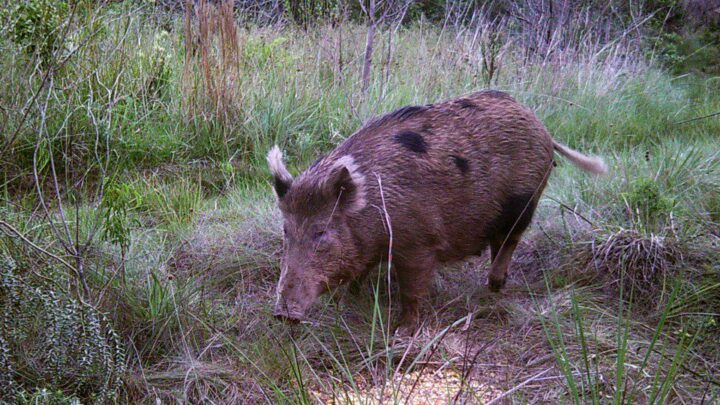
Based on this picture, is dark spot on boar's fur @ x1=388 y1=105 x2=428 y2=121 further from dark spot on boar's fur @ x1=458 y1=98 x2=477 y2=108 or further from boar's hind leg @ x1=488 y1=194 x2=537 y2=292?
boar's hind leg @ x1=488 y1=194 x2=537 y2=292

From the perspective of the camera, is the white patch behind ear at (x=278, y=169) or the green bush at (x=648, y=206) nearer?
the white patch behind ear at (x=278, y=169)

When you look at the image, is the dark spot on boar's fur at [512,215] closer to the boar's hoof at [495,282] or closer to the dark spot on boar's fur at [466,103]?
the boar's hoof at [495,282]

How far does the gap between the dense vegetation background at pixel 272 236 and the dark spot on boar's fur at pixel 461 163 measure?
1.76 ft

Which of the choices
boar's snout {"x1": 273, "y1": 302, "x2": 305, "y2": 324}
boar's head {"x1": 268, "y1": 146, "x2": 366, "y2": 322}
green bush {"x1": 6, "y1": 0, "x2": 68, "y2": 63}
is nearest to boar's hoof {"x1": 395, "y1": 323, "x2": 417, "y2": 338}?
boar's head {"x1": 268, "y1": 146, "x2": 366, "y2": 322}

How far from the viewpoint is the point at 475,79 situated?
7.76 metres

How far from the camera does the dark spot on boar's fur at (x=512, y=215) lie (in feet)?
12.8

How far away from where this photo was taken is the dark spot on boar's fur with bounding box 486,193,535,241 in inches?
154

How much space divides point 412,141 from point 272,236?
1175mm

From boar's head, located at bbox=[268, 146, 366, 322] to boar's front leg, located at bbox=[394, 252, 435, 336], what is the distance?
10.5 inches

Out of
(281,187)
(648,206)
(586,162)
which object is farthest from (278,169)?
(648,206)

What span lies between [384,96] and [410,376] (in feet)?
13.5

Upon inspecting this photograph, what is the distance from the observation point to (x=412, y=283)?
11.8 ft

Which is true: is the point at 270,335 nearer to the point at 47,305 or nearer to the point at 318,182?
the point at 318,182

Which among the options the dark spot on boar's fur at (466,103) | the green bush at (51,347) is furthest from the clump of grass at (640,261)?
the green bush at (51,347)
